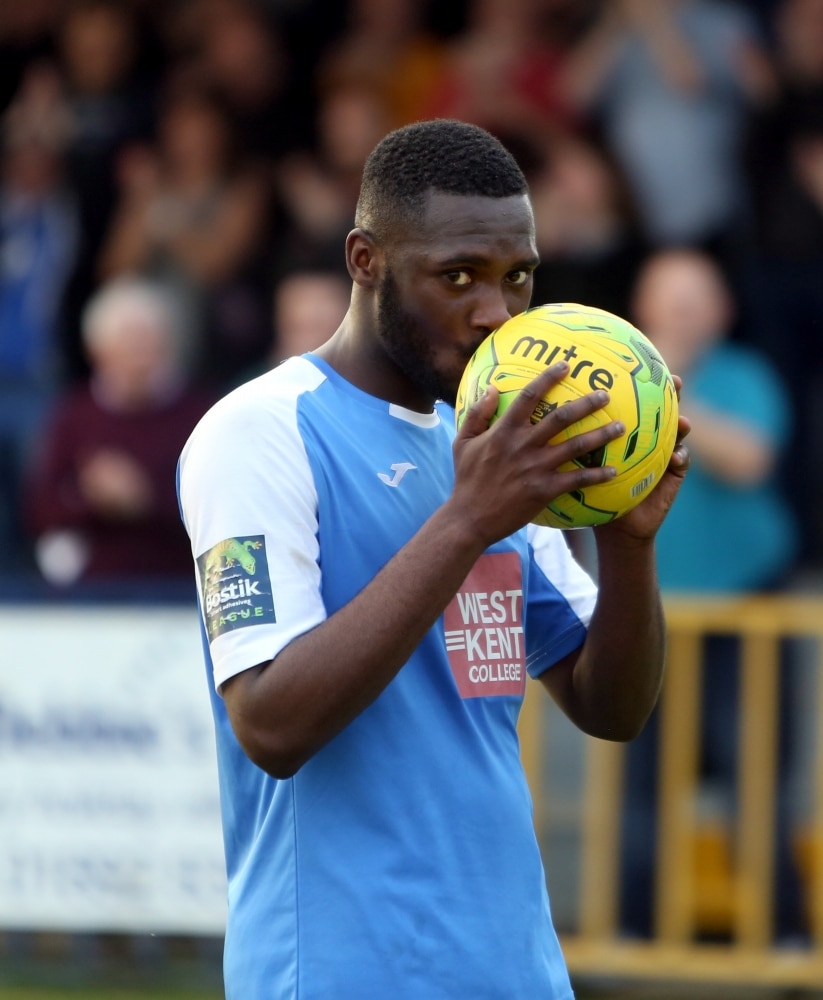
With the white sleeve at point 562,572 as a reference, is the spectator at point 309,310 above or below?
above

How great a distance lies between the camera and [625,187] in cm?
846

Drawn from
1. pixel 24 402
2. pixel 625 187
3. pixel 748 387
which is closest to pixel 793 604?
pixel 748 387

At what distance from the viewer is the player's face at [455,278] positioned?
3.02 metres

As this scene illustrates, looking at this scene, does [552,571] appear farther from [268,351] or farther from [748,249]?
[268,351]

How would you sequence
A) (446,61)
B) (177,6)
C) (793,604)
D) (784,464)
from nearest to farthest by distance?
1. (793,604)
2. (784,464)
3. (446,61)
4. (177,6)

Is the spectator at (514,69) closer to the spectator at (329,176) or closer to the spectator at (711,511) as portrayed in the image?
the spectator at (329,176)

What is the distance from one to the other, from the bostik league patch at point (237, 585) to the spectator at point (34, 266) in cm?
660

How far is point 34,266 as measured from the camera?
9.77 metres

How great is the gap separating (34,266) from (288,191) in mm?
1623

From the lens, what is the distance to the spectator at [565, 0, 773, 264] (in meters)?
8.32


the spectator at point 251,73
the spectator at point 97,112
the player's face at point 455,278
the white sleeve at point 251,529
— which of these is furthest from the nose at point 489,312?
the spectator at point 97,112

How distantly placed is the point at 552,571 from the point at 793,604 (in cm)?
365

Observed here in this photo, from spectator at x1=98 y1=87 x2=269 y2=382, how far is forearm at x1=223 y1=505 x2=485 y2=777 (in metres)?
6.29

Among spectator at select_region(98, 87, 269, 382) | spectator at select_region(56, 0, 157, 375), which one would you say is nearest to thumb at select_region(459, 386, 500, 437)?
spectator at select_region(98, 87, 269, 382)
